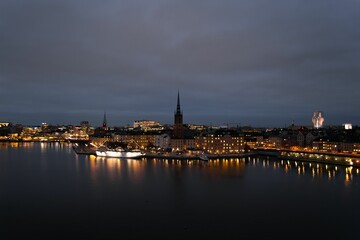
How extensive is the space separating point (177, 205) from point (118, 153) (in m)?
14.7

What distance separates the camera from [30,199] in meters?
9.84

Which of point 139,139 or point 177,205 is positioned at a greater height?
point 139,139

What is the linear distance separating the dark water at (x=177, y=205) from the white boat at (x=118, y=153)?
7.79 m

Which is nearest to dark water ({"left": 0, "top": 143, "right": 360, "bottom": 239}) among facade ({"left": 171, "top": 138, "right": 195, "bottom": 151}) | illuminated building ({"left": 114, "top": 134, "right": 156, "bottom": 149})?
facade ({"left": 171, "top": 138, "right": 195, "bottom": 151})

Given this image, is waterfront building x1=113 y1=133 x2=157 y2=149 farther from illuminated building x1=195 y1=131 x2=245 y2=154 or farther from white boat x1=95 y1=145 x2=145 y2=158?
white boat x1=95 y1=145 x2=145 y2=158

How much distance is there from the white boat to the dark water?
779 centimetres

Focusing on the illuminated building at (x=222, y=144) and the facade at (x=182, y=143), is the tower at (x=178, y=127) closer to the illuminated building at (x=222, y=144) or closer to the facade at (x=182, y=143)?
the facade at (x=182, y=143)

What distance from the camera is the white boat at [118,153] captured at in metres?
22.8

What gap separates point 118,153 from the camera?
23.4 m

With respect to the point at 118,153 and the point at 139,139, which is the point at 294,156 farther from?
the point at 139,139

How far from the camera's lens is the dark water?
7125mm

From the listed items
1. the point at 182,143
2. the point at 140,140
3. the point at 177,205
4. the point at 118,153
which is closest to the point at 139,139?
the point at 140,140

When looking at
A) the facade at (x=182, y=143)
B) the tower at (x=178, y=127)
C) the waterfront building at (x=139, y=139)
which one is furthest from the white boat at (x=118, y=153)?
the waterfront building at (x=139, y=139)

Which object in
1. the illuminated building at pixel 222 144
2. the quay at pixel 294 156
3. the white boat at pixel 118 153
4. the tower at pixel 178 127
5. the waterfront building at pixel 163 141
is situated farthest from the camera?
the tower at pixel 178 127
